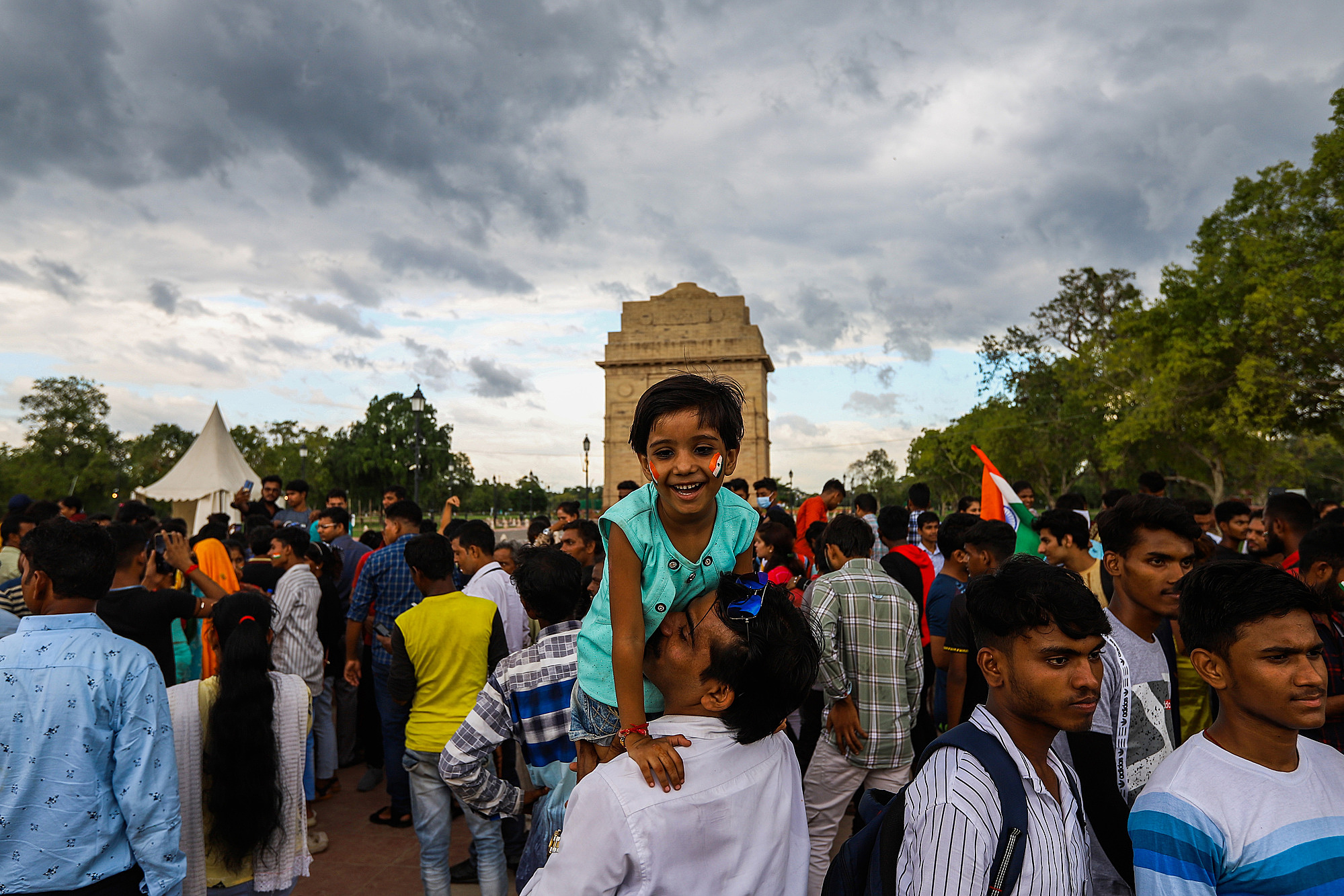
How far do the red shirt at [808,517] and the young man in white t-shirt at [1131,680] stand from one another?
634 cm

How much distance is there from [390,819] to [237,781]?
297 centimetres

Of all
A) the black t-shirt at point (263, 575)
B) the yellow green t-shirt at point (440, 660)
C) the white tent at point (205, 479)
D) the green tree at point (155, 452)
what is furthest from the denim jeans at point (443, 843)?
the green tree at point (155, 452)

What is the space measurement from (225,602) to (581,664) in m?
2.60

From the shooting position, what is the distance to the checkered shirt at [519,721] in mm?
3406

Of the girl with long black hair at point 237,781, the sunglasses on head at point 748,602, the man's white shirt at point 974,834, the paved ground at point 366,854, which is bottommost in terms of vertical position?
the paved ground at point 366,854

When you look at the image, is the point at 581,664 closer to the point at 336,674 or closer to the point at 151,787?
the point at 151,787

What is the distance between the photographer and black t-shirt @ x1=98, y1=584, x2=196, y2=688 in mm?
4488

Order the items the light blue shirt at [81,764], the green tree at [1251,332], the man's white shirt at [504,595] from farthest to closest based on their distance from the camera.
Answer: the green tree at [1251,332] → the man's white shirt at [504,595] → the light blue shirt at [81,764]

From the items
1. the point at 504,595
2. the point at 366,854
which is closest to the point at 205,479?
the point at 366,854

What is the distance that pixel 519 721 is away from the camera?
347 cm

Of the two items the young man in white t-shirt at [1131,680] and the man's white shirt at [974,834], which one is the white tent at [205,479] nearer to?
the young man in white t-shirt at [1131,680]

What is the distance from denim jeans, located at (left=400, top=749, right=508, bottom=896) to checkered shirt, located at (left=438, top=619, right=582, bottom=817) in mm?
673

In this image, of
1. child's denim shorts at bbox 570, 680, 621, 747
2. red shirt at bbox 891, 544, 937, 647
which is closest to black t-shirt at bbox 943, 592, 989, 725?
red shirt at bbox 891, 544, 937, 647

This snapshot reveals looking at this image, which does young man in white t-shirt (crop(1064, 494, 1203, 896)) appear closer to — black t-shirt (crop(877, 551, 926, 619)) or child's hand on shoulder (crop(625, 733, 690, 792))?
child's hand on shoulder (crop(625, 733, 690, 792))
